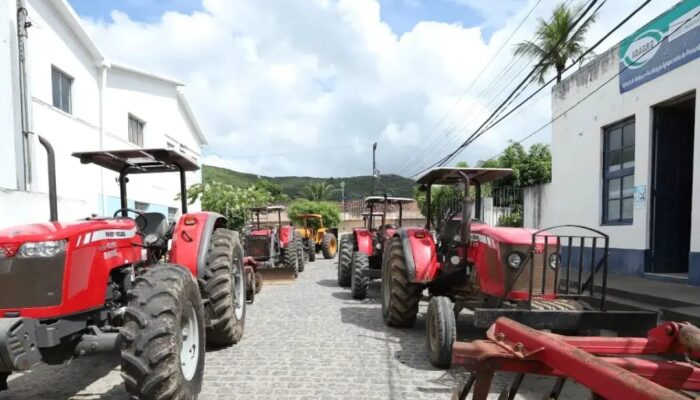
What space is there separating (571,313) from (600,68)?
361 inches

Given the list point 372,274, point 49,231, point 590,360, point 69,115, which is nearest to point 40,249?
point 49,231

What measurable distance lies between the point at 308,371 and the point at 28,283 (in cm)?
253

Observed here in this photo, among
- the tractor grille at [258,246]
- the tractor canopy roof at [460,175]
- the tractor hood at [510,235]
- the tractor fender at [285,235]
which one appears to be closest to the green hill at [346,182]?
the tractor fender at [285,235]

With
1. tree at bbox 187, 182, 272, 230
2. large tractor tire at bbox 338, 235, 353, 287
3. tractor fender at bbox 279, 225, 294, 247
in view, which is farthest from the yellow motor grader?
large tractor tire at bbox 338, 235, 353, 287

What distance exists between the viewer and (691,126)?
9.81 meters

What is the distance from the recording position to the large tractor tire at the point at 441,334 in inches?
189

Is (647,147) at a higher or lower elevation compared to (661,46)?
lower

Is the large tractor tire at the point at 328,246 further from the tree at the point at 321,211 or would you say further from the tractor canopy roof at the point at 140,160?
the tractor canopy roof at the point at 140,160

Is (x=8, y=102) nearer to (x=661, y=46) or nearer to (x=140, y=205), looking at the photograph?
(x=140, y=205)

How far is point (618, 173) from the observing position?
11.2m

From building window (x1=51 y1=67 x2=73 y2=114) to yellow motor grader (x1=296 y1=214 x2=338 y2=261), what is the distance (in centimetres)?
797

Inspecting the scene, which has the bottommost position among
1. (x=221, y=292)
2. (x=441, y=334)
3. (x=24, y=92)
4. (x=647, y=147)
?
(x=441, y=334)

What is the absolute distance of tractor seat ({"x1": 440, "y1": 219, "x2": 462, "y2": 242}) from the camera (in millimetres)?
6672

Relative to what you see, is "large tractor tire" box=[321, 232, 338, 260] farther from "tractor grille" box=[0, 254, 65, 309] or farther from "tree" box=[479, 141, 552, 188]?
"tractor grille" box=[0, 254, 65, 309]
